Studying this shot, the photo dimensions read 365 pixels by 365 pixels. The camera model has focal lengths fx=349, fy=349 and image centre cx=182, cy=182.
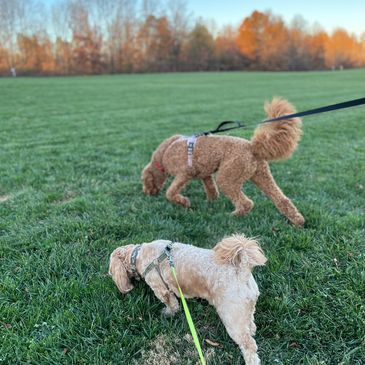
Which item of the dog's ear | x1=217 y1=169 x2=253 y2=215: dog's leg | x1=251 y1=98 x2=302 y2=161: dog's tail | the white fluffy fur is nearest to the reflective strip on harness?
x1=217 y1=169 x2=253 y2=215: dog's leg

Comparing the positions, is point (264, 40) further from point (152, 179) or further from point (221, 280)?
point (221, 280)

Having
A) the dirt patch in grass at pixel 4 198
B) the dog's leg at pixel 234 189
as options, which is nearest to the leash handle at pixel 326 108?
the dog's leg at pixel 234 189

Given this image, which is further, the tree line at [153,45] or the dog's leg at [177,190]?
the tree line at [153,45]

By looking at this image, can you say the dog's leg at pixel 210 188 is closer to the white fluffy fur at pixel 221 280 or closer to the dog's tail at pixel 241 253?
the white fluffy fur at pixel 221 280

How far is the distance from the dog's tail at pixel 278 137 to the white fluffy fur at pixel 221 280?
1682 millimetres

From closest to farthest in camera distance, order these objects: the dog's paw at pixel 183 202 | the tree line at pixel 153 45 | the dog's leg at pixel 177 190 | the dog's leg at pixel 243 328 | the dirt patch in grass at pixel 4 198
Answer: the dog's leg at pixel 243 328 < the dog's leg at pixel 177 190 < the dog's paw at pixel 183 202 < the dirt patch in grass at pixel 4 198 < the tree line at pixel 153 45

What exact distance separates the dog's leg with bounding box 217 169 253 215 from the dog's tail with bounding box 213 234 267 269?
1731 millimetres

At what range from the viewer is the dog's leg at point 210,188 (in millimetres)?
4546

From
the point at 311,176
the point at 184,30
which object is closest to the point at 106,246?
the point at 311,176

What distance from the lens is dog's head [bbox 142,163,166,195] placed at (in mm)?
4562

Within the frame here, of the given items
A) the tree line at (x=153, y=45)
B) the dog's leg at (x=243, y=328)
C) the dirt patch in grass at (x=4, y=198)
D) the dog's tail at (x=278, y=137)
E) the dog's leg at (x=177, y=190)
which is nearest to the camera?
the dog's leg at (x=243, y=328)

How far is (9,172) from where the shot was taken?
568 cm

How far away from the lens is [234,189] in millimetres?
3902

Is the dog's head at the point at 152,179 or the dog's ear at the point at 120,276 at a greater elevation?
the dog's head at the point at 152,179
